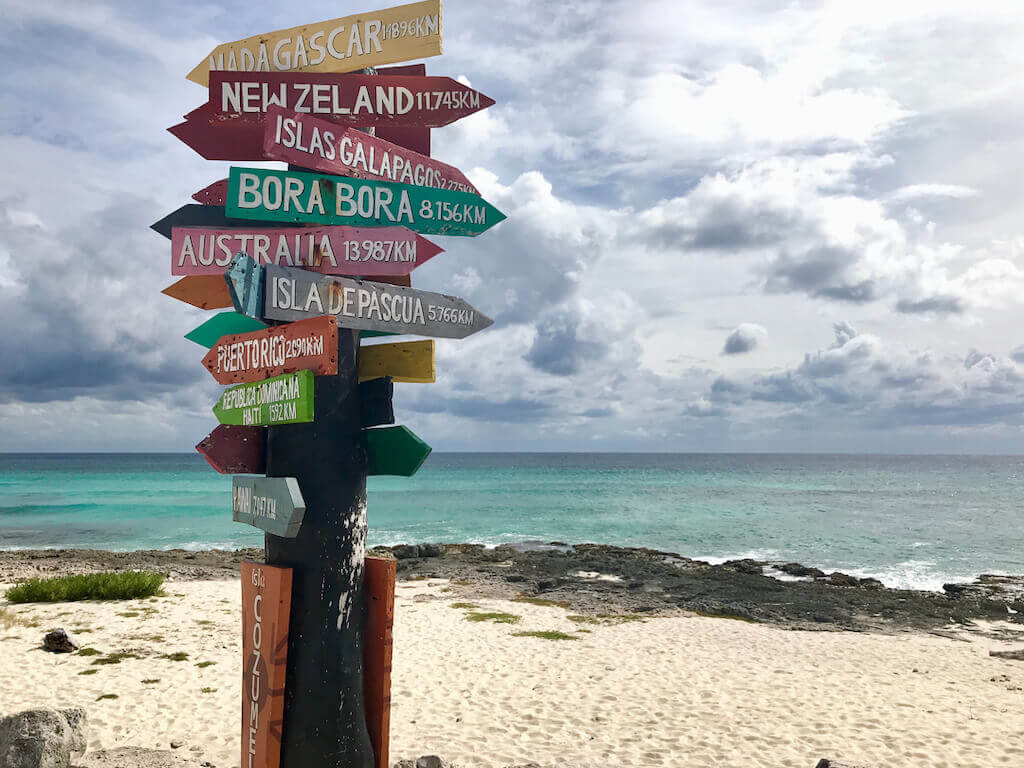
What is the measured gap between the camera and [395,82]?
5055mm

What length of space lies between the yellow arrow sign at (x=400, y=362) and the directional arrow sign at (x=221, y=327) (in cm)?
75

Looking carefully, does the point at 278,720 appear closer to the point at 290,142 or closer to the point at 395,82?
the point at 290,142

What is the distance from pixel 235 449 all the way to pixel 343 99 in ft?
8.20

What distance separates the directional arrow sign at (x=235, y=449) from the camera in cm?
439

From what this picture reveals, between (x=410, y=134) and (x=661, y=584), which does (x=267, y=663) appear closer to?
(x=410, y=134)

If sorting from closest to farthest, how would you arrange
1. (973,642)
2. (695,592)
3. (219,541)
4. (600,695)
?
(600,695) → (973,642) → (695,592) → (219,541)

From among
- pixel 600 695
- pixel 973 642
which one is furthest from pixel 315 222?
pixel 973 642

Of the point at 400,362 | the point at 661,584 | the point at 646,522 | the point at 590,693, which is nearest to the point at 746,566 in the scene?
the point at 661,584

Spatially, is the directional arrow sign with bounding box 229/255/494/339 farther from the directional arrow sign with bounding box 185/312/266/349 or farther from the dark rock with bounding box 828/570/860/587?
the dark rock with bounding box 828/570/860/587

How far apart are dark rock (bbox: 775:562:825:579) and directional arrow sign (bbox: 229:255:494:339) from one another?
2282cm

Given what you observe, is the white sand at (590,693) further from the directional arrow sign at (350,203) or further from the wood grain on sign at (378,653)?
the directional arrow sign at (350,203)

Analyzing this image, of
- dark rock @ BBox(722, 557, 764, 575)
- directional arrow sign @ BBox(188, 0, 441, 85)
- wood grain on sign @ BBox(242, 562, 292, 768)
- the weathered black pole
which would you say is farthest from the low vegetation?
dark rock @ BBox(722, 557, 764, 575)

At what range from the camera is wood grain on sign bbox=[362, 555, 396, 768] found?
185 inches

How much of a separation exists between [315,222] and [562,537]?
3344cm
